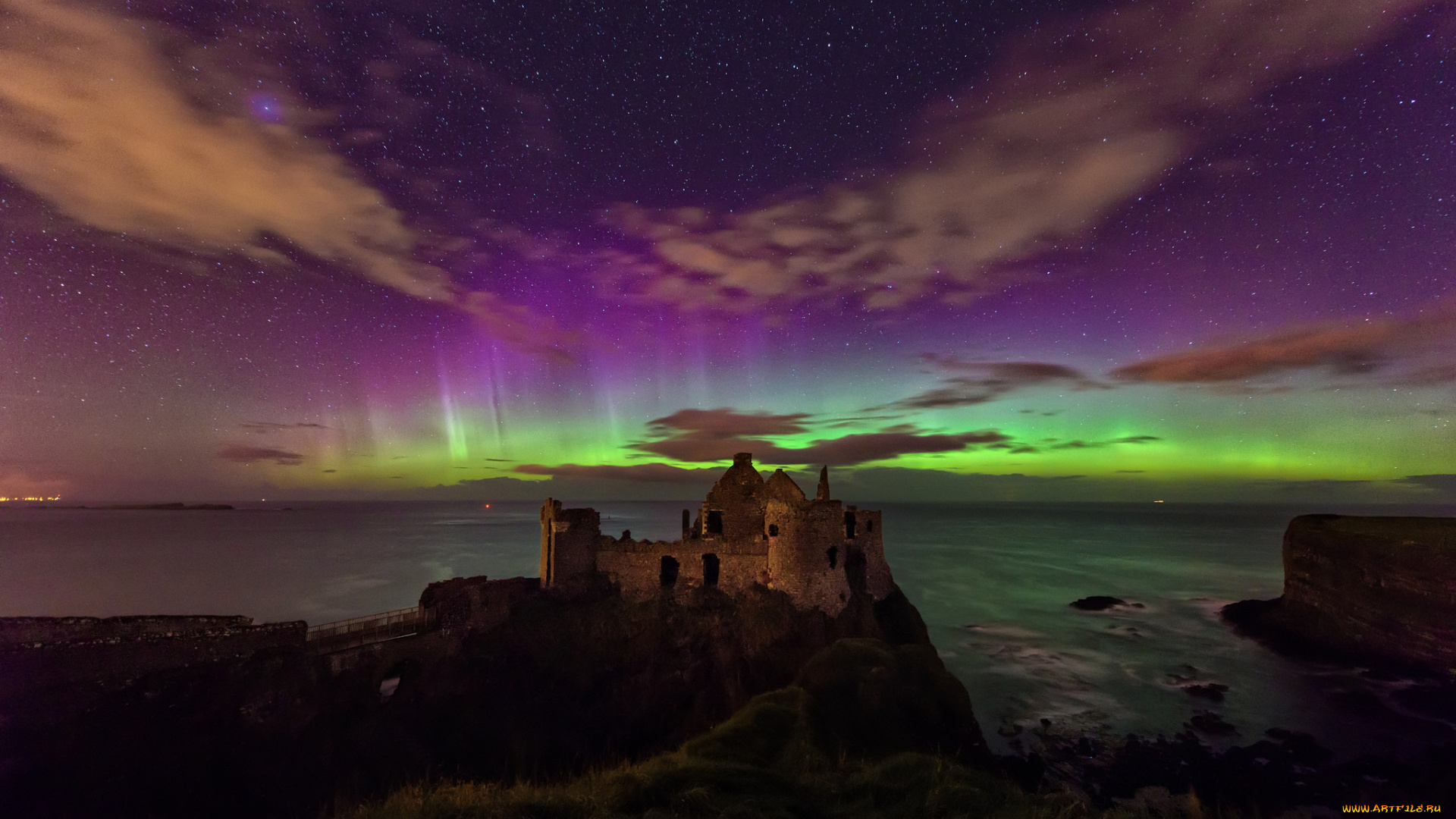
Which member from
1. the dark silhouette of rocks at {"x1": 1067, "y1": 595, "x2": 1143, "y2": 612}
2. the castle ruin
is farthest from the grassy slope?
the dark silhouette of rocks at {"x1": 1067, "y1": 595, "x2": 1143, "y2": 612}

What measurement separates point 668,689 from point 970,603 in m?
52.1

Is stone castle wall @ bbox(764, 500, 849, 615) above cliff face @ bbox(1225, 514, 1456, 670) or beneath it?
above

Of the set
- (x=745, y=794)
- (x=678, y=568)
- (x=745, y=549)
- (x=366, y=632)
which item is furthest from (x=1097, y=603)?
(x=366, y=632)

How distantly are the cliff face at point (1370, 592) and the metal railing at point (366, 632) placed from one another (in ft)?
221

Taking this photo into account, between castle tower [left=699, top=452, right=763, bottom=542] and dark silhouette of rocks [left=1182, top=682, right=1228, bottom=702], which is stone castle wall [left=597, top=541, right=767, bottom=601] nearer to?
castle tower [left=699, top=452, right=763, bottom=542]

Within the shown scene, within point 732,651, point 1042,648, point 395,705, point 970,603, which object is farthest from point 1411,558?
point 395,705

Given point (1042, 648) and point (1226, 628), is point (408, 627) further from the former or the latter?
point (1226, 628)

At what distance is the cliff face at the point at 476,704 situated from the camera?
20.2 m

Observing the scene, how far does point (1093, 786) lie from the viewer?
27.0 m

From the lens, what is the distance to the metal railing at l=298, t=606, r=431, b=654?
25531 millimetres

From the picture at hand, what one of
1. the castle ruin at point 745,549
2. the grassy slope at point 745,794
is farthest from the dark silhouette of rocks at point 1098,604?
the grassy slope at point 745,794

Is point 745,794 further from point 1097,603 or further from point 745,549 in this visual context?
point 1097,603

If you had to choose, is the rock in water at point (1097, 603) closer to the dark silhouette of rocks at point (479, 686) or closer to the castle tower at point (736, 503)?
the dark silhouette of rocks at point (479, 686)

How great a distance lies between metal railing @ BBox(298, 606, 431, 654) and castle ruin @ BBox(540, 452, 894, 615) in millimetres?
6534
